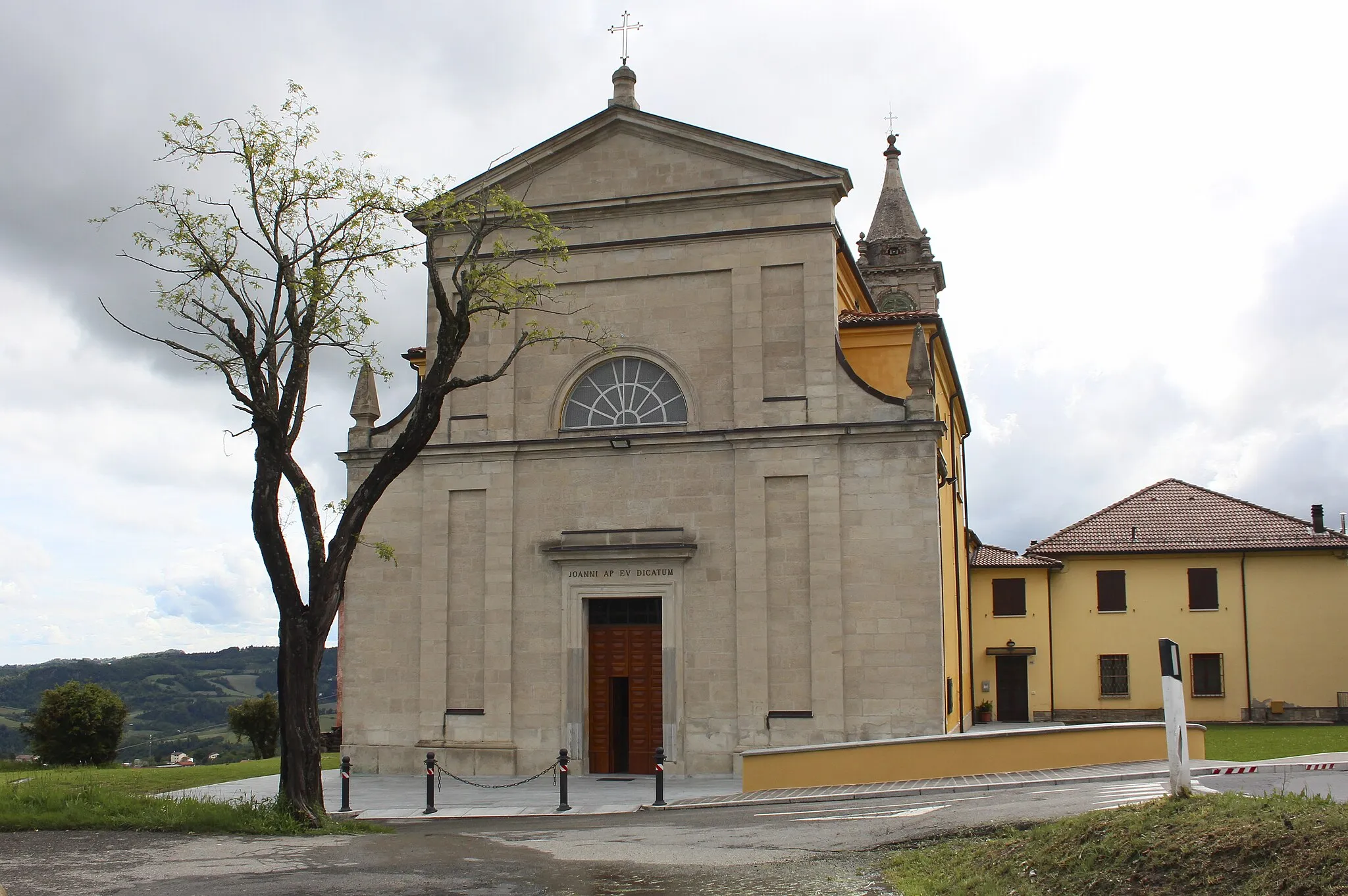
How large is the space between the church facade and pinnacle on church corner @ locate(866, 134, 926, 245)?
2686 centimetres

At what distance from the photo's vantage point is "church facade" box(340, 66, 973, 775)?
21.3 metres

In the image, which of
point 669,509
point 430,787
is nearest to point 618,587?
point 669,509

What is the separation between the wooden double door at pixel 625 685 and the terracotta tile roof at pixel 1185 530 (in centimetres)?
1786

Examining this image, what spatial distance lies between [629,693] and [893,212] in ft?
111

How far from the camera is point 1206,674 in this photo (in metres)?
34.1

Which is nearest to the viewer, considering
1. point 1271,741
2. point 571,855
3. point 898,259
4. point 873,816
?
point 571,855

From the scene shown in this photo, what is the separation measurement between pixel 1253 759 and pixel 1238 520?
17.8m

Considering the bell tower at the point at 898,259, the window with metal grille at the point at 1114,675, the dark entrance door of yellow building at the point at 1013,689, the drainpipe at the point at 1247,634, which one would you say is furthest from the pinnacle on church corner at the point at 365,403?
the bell tower at the point at 898,259

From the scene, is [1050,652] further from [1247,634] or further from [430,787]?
[430,787]

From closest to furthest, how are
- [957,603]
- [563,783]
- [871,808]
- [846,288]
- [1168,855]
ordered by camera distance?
[1168,855]
[871,808]
[563,783]
[846,288]
[957,603]

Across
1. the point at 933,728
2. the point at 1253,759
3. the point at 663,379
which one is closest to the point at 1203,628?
the point at 1253,759

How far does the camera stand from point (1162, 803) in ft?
28.8

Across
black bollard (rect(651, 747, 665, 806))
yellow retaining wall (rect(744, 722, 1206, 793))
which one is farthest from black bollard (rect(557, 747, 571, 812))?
yellow retaining wall (rect(744, 722, 1206, 793))

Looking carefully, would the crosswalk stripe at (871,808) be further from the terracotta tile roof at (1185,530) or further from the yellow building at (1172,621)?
the terracotta tile roof at (1185,530)
